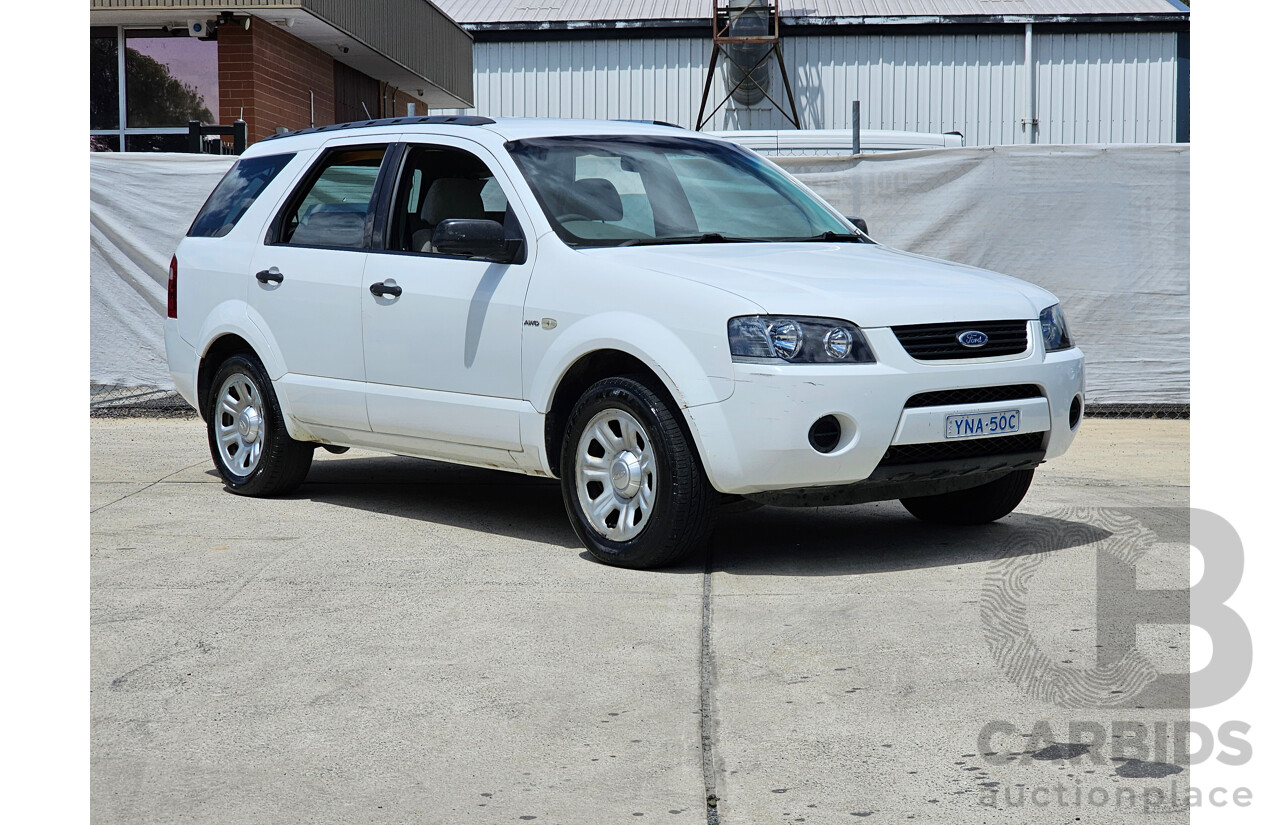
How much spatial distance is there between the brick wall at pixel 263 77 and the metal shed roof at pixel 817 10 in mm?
12534

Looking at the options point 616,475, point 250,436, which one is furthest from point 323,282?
point 616,475

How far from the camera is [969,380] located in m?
5.80

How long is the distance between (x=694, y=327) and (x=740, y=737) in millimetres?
2065

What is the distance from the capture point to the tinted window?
802cm

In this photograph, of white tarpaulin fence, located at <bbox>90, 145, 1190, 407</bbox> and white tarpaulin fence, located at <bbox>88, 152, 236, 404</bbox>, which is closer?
white tarpaulin fence, located at <bbox>90, 145, 1190, 407</bbox>

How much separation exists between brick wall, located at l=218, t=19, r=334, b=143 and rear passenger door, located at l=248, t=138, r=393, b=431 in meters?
9.65

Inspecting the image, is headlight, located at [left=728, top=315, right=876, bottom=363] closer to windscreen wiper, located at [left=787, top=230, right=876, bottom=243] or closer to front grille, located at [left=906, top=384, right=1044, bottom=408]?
front grille, located at [left=906, top=384, right=1044, bottom=408]

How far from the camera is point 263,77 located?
56.0 ft

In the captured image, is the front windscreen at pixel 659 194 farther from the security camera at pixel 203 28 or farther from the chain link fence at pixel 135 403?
the security camera at pixel 203 28

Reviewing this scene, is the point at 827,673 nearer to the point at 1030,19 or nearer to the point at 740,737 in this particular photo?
the point at 740,737

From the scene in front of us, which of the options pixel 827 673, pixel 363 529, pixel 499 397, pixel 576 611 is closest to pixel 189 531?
pixel 363 529

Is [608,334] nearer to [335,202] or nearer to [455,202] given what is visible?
[455,202]

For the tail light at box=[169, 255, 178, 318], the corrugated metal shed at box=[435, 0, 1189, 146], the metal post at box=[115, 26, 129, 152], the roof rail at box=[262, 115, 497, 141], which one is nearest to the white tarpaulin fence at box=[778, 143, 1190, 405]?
the roof rail at box=[262, 115, 497, 141]

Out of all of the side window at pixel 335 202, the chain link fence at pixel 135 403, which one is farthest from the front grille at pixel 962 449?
the chain link fence at pixel 135 403
